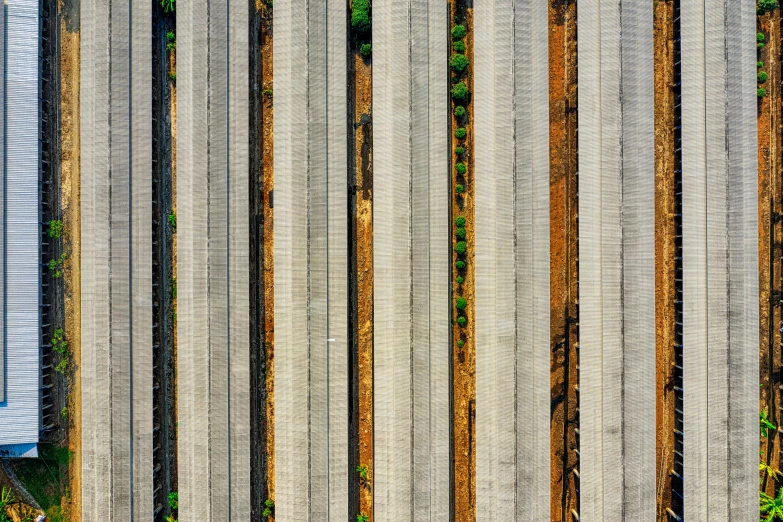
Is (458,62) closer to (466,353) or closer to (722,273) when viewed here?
(466,353)

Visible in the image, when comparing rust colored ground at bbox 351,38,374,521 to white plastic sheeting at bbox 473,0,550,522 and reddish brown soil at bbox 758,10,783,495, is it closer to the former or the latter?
white plastic sheeting at bbox 473,0,550,522

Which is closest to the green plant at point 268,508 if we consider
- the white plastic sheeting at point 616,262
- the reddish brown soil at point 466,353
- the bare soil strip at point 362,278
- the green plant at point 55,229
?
the bare soil strip at point 362,278

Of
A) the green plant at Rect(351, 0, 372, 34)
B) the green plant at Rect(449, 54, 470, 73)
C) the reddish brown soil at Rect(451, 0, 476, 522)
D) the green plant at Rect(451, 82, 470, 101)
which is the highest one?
the green plant at Rect(351, 0, 372, 34)

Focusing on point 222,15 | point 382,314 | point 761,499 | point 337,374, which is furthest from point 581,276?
point 222,15

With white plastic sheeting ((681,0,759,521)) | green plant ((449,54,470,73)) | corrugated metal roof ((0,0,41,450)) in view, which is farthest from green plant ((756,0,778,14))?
corrugated metal roof ((0,0,41,450))

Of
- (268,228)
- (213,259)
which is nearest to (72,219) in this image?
(213,259)

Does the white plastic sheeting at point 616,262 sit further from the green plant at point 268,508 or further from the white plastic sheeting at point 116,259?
the white plastic sheeting at point 116,259
